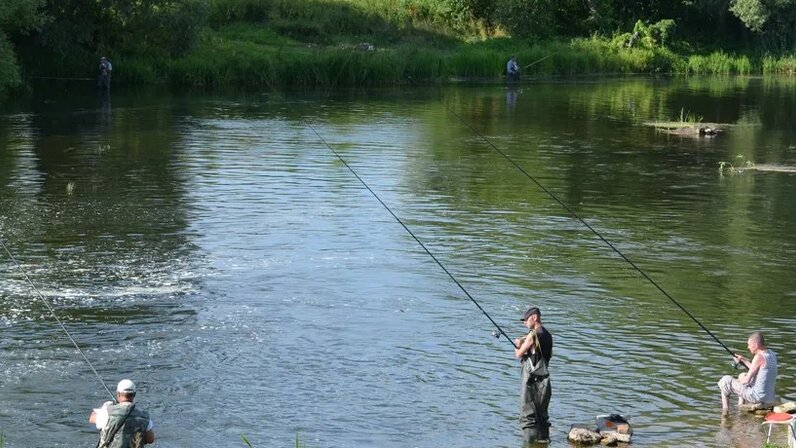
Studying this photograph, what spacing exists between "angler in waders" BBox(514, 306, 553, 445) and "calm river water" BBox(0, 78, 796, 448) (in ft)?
1.08

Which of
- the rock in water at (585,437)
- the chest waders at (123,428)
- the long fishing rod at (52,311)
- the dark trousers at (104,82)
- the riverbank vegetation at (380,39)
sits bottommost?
the rock in water at (585,437)

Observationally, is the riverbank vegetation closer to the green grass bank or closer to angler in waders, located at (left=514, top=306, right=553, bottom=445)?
the green grass bank

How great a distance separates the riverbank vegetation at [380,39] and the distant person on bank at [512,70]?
7.14ft

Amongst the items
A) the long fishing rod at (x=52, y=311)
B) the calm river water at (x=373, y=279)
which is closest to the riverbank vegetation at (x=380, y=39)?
the calm river water at (x=373, y=279)

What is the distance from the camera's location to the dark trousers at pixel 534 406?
1223cm

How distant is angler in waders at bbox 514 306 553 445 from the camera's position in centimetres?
1202

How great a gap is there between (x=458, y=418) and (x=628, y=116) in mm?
31755

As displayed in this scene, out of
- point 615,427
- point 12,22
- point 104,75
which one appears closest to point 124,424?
point 615,427

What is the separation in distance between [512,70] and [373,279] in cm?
3949

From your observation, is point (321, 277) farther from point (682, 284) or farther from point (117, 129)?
point (117, 129)

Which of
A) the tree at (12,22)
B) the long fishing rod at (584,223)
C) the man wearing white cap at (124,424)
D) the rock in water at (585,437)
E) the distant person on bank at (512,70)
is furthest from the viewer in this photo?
the distant person on bank at (512,70)

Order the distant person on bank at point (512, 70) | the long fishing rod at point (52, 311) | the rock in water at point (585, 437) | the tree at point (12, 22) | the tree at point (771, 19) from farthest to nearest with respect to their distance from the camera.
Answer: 1. the tree at point (771, 19)
2. the distant person on bank at point (512, 70)
3. the tree at point (12, 22)
4. the long fishing rod at point (52, 311)
5. the rock in water at point (585, 437)

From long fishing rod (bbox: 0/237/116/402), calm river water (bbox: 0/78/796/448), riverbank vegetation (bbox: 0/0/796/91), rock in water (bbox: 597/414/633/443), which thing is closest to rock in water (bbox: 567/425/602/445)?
rock in water (bbox: 597/414/633/443)

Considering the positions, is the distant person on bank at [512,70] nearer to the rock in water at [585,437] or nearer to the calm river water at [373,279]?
the calm river water at [373,279]
